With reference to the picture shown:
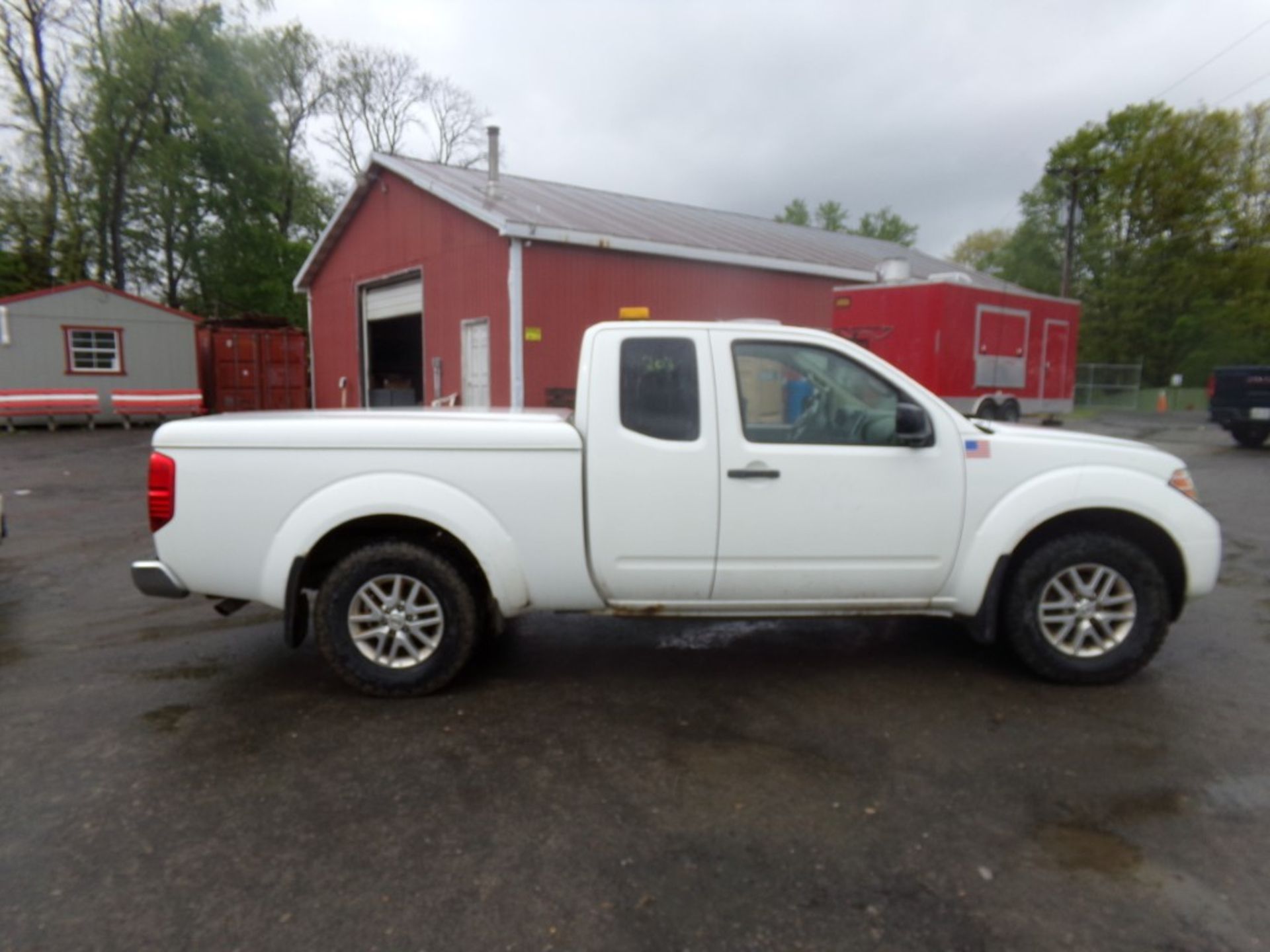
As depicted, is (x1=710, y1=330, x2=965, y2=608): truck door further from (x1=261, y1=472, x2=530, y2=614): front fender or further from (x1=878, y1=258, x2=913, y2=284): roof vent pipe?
(x1=878, y1=258, x2=913, y2=284): roof vent pipe

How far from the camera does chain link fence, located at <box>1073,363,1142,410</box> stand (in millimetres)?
35531

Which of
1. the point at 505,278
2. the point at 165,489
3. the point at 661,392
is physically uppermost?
the point at 505,278

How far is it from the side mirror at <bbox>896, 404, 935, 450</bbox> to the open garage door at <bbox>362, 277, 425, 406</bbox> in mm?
Answer: 15034

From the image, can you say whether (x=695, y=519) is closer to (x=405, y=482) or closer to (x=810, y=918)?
(x=405, y=482)

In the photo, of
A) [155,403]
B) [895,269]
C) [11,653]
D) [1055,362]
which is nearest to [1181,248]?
[1055,362]

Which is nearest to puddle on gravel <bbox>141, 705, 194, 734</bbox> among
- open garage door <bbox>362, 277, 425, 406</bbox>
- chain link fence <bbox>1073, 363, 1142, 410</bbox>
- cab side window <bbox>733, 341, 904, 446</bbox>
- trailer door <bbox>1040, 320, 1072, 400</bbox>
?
cab side window <bbox>733, 341, 904, 446</bbox>

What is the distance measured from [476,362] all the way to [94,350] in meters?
12.9

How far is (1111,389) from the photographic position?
36.2m

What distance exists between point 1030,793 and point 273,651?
3979 mm

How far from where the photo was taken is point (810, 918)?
249 centimetres

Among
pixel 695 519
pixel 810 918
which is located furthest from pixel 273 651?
pixel 810 918

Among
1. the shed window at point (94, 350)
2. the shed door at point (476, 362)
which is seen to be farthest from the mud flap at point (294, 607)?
the shed window at point (94, 350)

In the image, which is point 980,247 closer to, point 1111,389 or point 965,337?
point 1111,389

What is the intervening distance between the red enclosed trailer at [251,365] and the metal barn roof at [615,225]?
2.81 m
